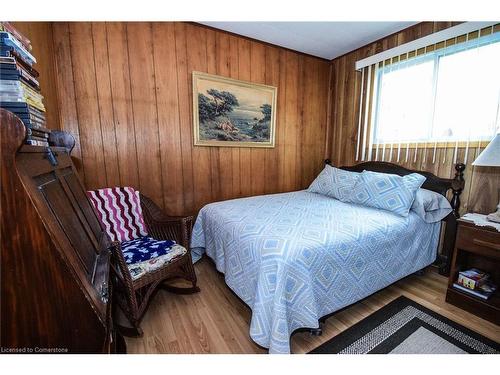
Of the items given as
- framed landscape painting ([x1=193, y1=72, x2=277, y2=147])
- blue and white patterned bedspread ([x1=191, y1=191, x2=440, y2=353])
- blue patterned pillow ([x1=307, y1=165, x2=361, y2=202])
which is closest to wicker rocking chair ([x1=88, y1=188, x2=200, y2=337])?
blue and white patterned bedspread ([x1=191, y1=191, x2=440, y2=353])

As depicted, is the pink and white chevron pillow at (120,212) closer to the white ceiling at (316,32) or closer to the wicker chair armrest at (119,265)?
the wicker chair armrest at (119,265)

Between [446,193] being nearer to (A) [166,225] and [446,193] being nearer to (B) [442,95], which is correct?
(B) [442,95]

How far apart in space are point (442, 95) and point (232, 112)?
2114 mm

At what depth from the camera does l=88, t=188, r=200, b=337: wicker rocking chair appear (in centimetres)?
136

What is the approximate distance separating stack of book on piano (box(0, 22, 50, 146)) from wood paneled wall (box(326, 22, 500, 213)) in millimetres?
3016

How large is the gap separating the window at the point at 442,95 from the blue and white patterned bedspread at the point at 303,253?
945 millimetres

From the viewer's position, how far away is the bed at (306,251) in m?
1.23

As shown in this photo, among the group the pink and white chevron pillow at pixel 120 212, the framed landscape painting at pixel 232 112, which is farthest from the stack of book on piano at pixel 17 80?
the framed landscape painting at pixel 232 112

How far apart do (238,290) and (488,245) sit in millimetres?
1799

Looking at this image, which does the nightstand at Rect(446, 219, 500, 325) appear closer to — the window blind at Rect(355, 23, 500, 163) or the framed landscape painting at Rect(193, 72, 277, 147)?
the window blind at Rect(355, 23, 500, 163)

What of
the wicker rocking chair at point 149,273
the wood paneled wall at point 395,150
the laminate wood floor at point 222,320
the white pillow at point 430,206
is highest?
the wood paneled wall at point 395,150

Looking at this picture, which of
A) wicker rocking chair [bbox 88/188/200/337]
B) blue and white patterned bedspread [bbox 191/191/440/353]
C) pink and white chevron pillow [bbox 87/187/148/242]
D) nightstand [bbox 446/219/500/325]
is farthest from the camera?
pink and white chevron pillow [bbox 87/187/148/242]
